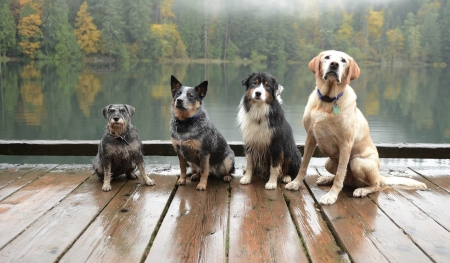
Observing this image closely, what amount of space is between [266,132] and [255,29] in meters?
38.8

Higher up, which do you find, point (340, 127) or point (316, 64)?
point (316, 64)

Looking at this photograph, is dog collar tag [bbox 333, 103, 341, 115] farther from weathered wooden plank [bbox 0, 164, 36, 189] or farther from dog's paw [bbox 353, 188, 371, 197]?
weathered wooden plank [bbox 0, 164, 36, 189]

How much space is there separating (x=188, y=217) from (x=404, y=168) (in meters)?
2.69

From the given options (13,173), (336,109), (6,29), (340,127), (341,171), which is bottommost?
(13,173)

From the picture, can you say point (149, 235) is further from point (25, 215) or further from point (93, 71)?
point (93, 71)

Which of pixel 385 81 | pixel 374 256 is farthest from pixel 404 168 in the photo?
pixel 385 81

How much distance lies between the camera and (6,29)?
32406 mm

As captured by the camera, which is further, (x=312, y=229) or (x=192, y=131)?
(x=192, y=131)

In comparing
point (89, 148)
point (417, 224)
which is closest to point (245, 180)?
point (417, 224)

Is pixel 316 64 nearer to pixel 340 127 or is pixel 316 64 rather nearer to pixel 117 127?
pixel 340 127

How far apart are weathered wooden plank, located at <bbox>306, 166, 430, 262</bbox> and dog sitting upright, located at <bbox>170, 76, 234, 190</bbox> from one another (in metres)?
1.04

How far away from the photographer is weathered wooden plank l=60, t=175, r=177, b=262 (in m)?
2.37

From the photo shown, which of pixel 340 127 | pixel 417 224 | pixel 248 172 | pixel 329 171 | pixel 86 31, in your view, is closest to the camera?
pixel 417 224

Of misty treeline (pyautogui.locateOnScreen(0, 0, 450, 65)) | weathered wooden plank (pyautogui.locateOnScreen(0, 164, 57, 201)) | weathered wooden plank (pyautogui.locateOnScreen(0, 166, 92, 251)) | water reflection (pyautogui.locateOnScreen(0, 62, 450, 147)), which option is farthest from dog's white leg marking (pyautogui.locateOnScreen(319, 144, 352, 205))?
misty treeline (pyautogui.locateOnScreen(0, 0, 450, 65))
